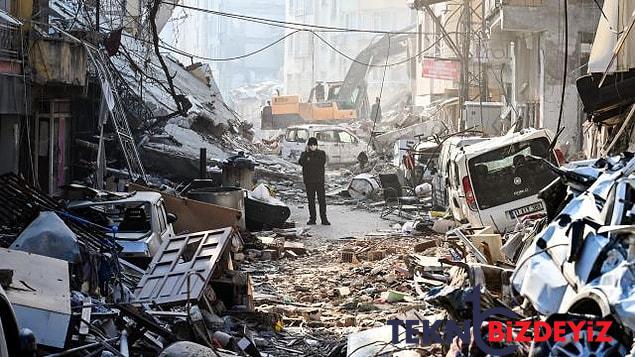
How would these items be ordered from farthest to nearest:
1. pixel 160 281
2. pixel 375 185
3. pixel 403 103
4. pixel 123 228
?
pixel 403 103, pixel 375 185, pixel 123 228, pixel 160 281

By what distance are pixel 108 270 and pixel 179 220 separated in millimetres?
5463

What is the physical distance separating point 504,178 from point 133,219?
6174 mm

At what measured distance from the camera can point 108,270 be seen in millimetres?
11031

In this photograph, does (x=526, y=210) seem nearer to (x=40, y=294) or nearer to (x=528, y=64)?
(x=40, y=294)

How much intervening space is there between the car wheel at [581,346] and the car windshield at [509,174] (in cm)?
939

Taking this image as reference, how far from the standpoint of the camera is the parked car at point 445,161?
17914 millimetres

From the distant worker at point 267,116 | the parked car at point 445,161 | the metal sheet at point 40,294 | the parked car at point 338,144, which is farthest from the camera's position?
the distant worker at point 267,116

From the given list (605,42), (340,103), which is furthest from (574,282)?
(340,103)

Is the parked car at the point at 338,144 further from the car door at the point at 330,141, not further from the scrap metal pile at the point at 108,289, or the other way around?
the scrap metal pile at the point at 108,289

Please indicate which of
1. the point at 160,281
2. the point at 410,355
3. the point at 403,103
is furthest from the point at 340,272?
the point at 403,103

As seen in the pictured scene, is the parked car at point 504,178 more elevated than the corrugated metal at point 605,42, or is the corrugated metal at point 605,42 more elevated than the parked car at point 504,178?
the corrugated metal at point 605,42

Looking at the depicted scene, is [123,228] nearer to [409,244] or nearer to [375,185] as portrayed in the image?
[409,244]

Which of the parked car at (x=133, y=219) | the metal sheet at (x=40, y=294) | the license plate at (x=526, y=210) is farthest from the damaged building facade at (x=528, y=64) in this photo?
the metal sheet at (x=40, y=294)

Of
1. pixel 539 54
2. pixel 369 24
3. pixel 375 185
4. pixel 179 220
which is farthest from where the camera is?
pixel 369 24
